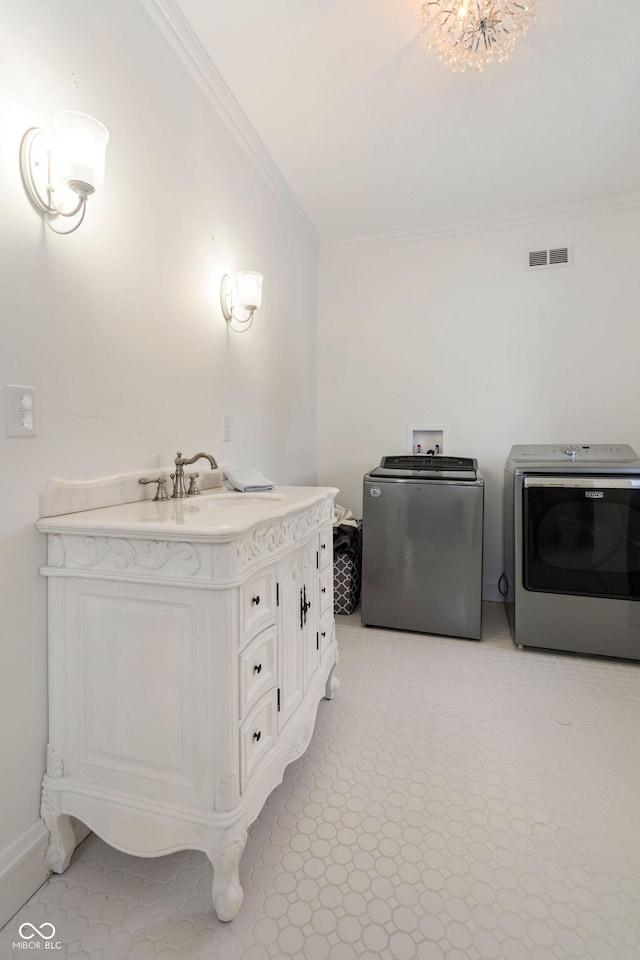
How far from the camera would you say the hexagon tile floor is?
977 millimetres

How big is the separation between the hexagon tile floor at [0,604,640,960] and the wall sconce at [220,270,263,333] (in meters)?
1.74

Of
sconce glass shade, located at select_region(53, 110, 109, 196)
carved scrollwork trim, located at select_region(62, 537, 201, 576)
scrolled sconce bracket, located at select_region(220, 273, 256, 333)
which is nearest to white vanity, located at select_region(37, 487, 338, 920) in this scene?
carved scrollwork trim, located at select_region(62, 537, 201, 576)

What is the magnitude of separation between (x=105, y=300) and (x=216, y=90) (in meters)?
1.20

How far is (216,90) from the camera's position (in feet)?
6.05

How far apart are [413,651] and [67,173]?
237cm

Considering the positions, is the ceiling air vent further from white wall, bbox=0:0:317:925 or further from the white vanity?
the white vanity

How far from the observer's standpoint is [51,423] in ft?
3.79

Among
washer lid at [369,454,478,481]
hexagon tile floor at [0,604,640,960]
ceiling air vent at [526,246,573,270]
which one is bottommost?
hexagon tile floor at [0,604,640,960]

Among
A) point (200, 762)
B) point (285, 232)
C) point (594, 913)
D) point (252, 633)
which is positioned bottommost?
point (594, 913)

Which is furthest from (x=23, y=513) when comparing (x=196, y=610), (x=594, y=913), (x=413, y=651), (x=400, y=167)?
(x=400, y=167)

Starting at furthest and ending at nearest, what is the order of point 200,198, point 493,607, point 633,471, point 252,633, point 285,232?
point 493,607 → point 285,232 → point 633,471 → point 200,198 → point 252,633

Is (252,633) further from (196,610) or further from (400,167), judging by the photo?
(400,167)

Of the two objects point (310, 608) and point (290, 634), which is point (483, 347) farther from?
point (290, 634)

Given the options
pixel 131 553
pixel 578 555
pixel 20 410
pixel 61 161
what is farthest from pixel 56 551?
pixel 578 555
